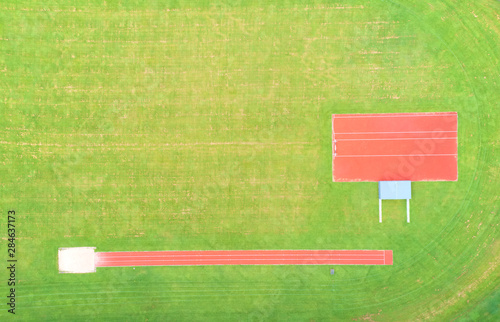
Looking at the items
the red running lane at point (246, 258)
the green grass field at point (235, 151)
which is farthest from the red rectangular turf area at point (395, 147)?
the red running lane at point (246, 258)

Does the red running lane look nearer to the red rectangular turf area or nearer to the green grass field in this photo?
the green grass field

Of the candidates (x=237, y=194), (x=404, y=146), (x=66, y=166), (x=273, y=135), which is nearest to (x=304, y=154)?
(x=273, y=135)

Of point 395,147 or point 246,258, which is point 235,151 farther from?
point 395,147

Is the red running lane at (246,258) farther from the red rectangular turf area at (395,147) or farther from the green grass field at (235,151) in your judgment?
the red rectangular turf area at (395,147)

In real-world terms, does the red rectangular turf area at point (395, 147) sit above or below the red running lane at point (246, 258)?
above

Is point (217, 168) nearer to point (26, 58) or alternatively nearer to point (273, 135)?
point (273, 135)
